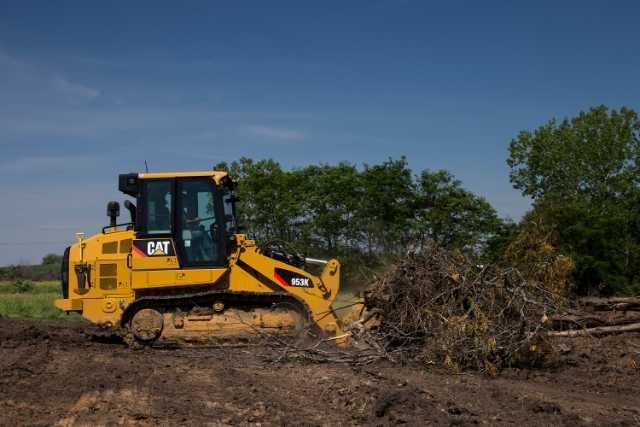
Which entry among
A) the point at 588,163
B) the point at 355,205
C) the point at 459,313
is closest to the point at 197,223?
the point at 459,313

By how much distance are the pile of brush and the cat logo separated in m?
3.57

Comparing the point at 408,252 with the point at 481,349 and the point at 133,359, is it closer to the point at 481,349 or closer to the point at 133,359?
the point at 481,349

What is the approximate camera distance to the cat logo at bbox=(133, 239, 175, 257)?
40.7ft

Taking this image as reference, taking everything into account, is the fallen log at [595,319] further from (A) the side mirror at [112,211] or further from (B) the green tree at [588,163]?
(B) the green tree at [588,163]

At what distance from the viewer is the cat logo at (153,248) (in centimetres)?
1241

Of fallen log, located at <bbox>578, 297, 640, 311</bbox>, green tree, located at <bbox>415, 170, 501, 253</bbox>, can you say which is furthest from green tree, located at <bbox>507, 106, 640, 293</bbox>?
fallen log, located at <bbox>578, 297, 640, 311</bbox>

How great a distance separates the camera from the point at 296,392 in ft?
27.1

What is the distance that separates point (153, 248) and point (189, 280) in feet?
2.69

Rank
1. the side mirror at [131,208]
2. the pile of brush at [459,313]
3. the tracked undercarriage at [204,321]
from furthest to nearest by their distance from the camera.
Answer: the side mirror at [131,208]
the tracked undercarriage at [204,321]
the pile of brush at [459,313]

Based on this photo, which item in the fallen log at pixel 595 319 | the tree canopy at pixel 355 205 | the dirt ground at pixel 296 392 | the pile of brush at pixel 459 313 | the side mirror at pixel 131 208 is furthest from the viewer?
the tree canopy at pixel 355 205

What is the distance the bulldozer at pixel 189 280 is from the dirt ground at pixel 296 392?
1011mm

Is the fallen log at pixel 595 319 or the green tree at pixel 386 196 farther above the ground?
the green tree at pixel 386 196

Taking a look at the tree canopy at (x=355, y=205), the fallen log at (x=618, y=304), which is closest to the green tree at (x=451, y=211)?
the tree canopy at (x=355, y=205)

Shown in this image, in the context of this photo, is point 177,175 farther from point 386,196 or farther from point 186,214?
point 386,196
